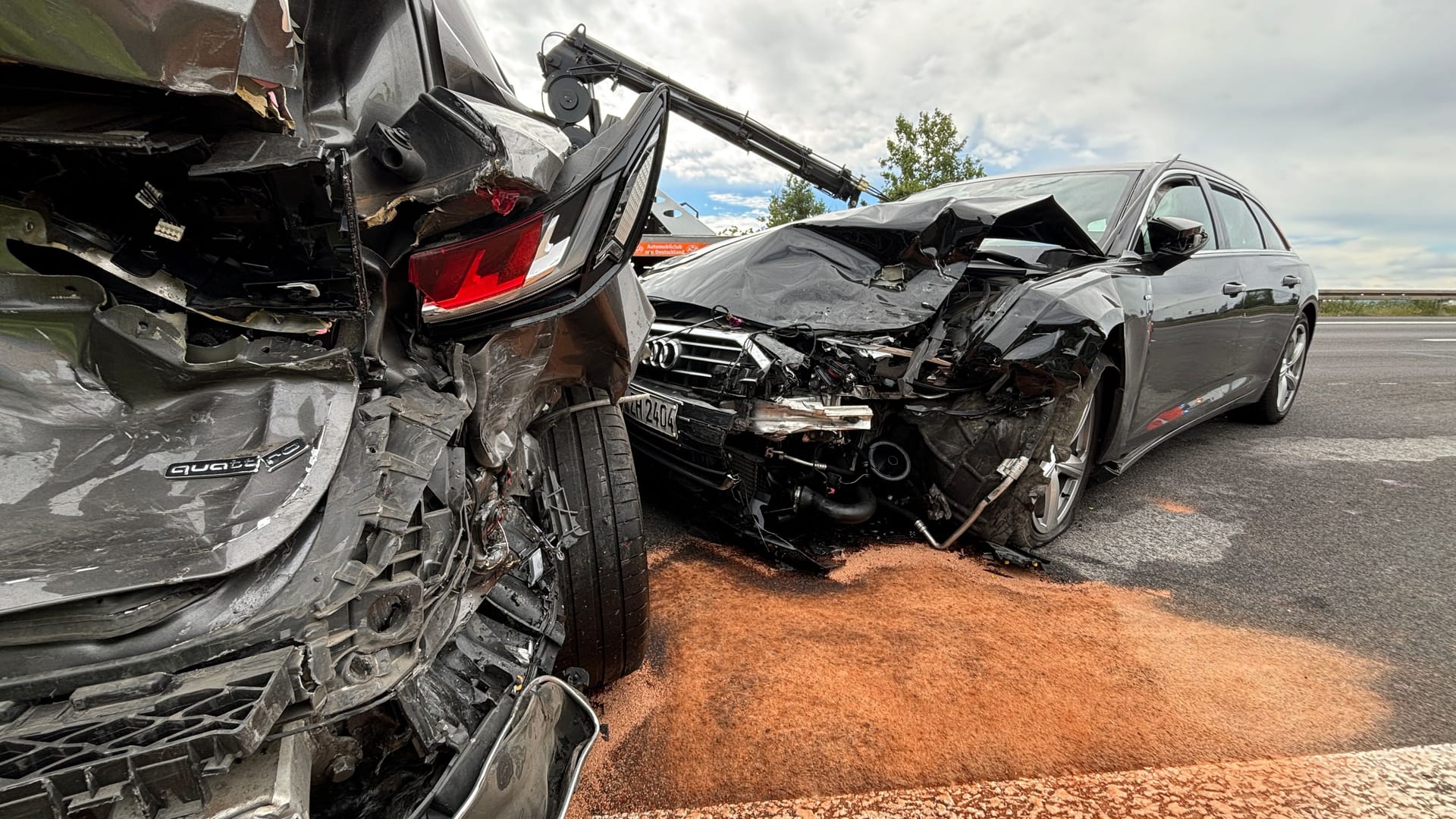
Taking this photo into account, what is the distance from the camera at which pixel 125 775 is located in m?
0.72

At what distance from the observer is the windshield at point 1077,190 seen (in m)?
3.70

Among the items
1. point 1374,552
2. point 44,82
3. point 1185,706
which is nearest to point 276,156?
point 44,82

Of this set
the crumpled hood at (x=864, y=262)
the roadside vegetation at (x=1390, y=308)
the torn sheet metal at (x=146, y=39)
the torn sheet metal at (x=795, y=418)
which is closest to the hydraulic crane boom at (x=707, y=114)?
the crumpled hood at (x=864, y=262)

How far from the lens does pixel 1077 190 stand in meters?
3.92

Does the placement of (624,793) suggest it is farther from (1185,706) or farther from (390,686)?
(1185,706)

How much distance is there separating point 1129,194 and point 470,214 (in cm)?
365

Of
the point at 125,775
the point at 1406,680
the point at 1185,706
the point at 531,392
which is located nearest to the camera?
the point at 125,775

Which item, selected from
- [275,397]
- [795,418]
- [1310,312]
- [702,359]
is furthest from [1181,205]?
[275,397]

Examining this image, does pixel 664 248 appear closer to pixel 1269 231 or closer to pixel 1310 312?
pixel 1269 231

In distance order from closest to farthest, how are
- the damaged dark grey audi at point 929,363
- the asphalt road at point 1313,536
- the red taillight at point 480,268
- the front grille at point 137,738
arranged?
1. the front grille at point 137,738
2. the red taillight at point 480,268
3. the asphalt road at point 1313,536
4. the damaged dark grey audi at point 929,363

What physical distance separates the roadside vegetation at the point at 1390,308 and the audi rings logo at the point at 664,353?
23.5 m

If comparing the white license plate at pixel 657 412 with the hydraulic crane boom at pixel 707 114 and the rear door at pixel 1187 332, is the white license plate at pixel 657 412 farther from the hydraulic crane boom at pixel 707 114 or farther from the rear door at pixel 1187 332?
the hydraulic crane boom at pixel 707 114

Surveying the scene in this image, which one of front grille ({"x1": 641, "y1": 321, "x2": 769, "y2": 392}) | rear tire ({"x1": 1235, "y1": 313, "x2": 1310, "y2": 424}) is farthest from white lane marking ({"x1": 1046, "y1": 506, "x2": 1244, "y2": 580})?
rear tire ({"x1": 1235, "y1": 313, "x2": 1310, "y2": 424})

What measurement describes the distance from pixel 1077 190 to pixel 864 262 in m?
1.43
